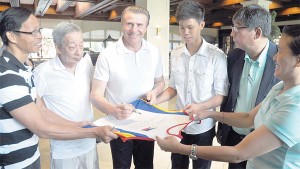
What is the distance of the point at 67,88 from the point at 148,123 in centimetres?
61

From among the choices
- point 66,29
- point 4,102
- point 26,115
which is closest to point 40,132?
point 26,115

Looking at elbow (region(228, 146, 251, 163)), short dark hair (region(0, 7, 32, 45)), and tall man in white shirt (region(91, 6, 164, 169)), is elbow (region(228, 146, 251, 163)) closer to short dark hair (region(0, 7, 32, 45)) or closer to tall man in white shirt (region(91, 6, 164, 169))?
tall man in white shirt (region(91, 6, 164, 169))

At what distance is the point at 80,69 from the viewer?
1955 millimetres

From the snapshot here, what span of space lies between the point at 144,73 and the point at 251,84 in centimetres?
77

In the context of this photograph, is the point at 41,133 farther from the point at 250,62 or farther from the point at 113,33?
the point at 113,33

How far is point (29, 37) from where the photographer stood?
144 cm

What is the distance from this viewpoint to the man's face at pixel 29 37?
1.42 metres

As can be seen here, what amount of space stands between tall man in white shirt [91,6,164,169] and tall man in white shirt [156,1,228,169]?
0.20 metres

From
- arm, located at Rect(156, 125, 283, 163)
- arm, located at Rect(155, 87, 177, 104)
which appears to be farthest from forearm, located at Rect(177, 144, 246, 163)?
arm, located at Rect(155, 87, 177, 104)

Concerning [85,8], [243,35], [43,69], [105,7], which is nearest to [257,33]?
[243,35]

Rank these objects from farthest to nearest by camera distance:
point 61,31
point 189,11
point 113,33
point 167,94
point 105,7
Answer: point 113,33 → point 105,7 → point 167,94 → point 189,11 → point 61,31

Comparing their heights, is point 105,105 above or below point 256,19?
below

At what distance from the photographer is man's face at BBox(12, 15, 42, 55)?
1.42 meters

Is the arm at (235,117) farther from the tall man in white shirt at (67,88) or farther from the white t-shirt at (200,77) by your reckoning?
the tall man in white shirt at (67,88)
